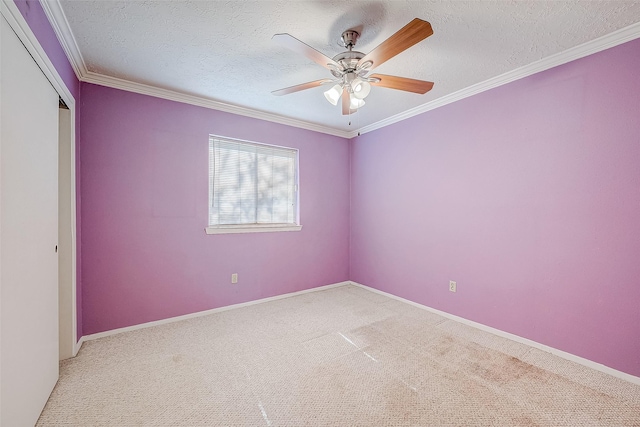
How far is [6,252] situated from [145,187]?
1.62 m

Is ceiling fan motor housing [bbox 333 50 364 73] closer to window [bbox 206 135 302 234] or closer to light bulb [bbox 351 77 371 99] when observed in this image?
light bulb [bbox 351 77 371 99]

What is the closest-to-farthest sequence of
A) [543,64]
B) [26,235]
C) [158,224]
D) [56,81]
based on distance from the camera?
[26,235] → [56,81] → [543,64] → [158,224]

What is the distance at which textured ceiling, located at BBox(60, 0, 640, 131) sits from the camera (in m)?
1.65

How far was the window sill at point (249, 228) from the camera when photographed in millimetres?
3121

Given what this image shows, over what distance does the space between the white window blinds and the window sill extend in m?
0.08

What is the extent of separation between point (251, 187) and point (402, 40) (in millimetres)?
2479

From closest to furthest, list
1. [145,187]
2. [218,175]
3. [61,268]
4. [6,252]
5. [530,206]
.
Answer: [6,252], [61,268], [530,206], [145,187], [218,175]

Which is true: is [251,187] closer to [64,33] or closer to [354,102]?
[354,102]

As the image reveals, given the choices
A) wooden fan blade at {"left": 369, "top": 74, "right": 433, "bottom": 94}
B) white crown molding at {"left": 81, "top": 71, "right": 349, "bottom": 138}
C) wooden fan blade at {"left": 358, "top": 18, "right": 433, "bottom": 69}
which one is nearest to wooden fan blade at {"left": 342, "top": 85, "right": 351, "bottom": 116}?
wooden fan blade at {"left": 369, "top": 74, "right": 433, "bottom": 94}

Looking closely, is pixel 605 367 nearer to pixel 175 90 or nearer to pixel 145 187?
pixel 145 187

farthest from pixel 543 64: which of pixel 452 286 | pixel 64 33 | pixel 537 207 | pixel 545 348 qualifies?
pixel 64 33

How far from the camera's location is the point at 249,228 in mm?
3355

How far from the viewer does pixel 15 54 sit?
1.26 m

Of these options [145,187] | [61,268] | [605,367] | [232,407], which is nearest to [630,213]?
[605,367]
